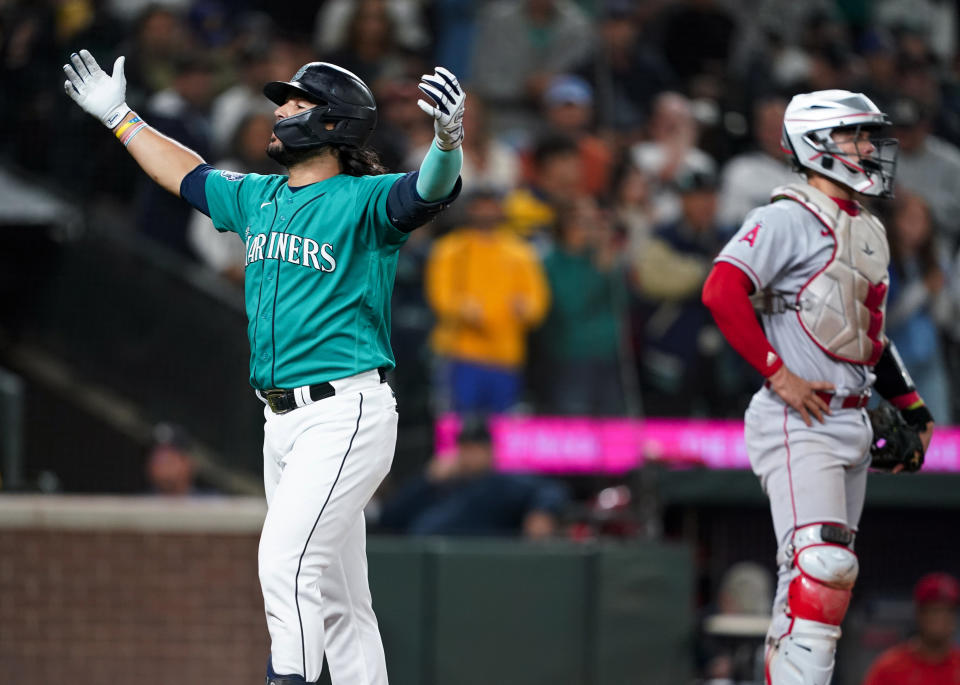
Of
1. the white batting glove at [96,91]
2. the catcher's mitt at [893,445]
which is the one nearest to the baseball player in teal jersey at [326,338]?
the white batting glove at [96,91]

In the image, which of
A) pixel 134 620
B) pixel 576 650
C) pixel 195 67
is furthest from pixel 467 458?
pixel 195 67

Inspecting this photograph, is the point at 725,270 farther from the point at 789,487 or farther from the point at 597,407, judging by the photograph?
the point at 597,407

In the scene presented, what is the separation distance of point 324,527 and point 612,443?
4798 millimetres

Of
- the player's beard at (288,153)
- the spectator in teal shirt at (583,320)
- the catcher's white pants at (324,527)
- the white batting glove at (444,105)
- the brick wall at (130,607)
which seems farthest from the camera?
the spectator in teal shirt at (583,320)

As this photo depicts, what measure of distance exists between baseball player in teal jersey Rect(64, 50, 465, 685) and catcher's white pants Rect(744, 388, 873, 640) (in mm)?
1284

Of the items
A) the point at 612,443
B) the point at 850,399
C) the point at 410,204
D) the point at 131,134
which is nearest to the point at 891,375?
the point at 850,399

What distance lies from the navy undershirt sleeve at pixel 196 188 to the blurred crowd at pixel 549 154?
12.1ft

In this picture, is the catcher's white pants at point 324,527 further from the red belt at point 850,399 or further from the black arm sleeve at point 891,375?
the black arm sleeve at point 891,375

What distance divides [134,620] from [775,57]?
6.38 metres

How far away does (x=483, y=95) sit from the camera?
419 inches

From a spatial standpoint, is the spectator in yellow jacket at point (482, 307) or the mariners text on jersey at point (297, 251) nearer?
the mariners text on jersey at point (297, 251)

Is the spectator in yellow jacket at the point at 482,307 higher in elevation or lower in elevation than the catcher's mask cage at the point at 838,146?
lower

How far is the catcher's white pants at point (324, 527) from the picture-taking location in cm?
417

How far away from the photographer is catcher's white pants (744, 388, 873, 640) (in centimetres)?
474
